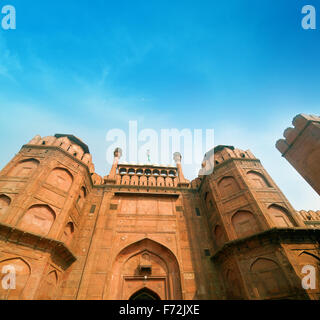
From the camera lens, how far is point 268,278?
10.9 meters

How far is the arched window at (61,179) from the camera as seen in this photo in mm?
14266

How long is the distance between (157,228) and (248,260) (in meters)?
7.24

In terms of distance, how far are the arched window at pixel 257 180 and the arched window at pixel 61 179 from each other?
14.8 m

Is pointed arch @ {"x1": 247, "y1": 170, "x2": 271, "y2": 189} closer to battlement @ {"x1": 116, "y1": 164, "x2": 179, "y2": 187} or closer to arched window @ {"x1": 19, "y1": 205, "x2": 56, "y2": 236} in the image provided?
battlement @ {"x1": 116, "y1": 164, "x2": 179, "y2": 187}

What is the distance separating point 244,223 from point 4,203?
16.1m

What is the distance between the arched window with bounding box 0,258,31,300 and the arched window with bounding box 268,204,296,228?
1527cm

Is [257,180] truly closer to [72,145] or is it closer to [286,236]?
[286,236]

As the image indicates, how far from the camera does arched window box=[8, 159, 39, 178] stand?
536 inches

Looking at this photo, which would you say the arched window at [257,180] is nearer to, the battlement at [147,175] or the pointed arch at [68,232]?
the battlement at [147,175]

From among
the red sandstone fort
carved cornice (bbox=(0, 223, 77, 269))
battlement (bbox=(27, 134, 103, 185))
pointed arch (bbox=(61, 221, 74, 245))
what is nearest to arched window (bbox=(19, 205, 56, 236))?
the red sandstone fort

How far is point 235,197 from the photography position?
1497 cm
